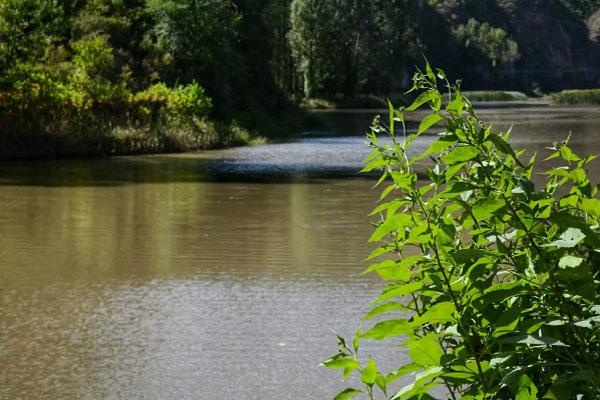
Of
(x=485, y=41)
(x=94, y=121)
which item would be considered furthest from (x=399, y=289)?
(x=485, y=41)

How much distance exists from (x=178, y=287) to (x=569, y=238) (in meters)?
7.58

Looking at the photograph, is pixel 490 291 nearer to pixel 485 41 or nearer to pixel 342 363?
pixel 342 363

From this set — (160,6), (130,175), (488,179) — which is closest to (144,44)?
(160,6)

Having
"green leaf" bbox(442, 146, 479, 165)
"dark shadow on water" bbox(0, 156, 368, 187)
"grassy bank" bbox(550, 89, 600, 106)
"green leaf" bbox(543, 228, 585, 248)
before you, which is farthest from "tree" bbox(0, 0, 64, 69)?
"grassy bank" bbox(550, 89, 600, 106)

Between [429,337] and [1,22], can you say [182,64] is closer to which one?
[1,22]

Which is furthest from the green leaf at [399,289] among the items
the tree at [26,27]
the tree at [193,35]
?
the tree at [193,35]

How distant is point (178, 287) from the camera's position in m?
10.4

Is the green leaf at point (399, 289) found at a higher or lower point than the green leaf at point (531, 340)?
higher

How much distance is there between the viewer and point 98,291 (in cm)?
1020

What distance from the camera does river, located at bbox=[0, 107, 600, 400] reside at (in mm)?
7266

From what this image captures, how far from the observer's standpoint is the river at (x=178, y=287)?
727cm

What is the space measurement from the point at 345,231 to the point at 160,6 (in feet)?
75.4

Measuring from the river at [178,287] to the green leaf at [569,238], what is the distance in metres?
3.91

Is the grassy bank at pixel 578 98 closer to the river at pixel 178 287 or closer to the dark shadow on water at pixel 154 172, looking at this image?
the dark shadow on water at pixel 154 172
